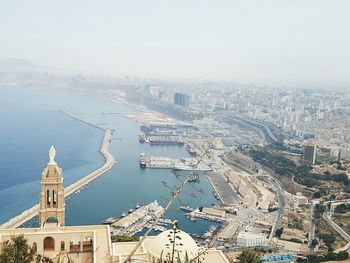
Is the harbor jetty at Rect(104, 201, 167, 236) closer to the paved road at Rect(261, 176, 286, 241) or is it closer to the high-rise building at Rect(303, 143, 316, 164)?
the paved road at Rect(261, 176, 286, 241)

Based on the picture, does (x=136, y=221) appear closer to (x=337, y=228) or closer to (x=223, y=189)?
(x=223, y=189)

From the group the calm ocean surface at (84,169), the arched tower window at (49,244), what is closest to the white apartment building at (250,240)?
the calm ocean surface at (84,169)

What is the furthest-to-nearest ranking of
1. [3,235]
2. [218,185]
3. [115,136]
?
[115,136] < [218,185] < [3,235]

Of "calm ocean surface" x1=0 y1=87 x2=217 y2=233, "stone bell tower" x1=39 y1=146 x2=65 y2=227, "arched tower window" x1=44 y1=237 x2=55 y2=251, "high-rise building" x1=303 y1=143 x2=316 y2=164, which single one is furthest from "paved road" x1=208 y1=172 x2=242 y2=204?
"arched tower window" x1=44 y1=237 x2=55 y2=251

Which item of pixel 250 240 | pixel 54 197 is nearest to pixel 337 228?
pixel 250 240

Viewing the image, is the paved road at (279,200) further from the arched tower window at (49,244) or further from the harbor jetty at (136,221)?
the arched tower window at (49,244)

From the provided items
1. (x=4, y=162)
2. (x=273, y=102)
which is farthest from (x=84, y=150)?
(x=273, y=102)

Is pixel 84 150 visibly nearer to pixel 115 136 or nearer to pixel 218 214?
pixel 115 136
